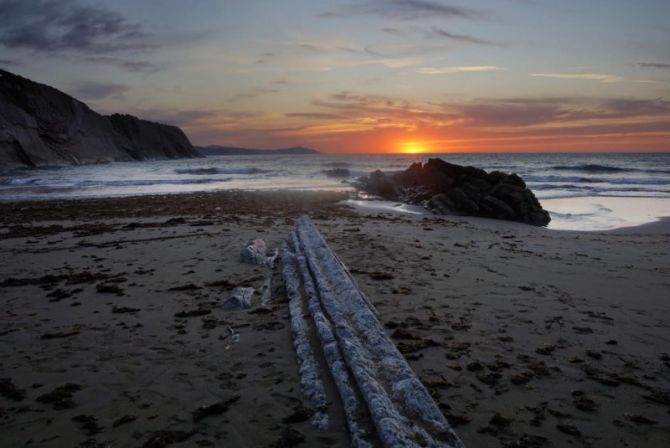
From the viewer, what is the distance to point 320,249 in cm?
575

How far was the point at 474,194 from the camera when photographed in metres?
13.6

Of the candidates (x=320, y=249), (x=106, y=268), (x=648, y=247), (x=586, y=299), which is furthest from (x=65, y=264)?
(x=648, y=247)

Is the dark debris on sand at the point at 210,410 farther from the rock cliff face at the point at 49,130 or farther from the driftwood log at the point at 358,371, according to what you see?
the rock cliff face at the point at 49,130

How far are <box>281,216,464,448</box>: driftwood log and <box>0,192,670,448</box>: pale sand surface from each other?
0.15 meters

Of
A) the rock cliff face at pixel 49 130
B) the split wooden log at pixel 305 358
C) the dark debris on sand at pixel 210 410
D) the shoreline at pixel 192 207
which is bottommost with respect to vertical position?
the dark debris on sand at pixel 210 410

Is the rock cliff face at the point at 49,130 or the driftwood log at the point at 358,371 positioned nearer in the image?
the driftwood log at the point at 358,371

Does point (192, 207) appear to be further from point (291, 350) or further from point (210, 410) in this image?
point (210, 410)

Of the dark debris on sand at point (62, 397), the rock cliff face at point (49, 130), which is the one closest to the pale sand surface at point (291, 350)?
the dark debris on sand at point (62, 397)

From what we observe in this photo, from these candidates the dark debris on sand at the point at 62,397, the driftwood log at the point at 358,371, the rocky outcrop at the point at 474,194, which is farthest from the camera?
the rocky outcrop at the point at 474,194

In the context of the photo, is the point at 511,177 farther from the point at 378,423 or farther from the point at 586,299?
the point at 378,423

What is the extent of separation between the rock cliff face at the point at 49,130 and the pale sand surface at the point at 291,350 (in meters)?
56.3

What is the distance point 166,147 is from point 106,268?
403ft

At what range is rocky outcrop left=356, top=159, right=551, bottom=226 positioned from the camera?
12492 millimetres

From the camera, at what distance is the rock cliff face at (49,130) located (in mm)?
54113
